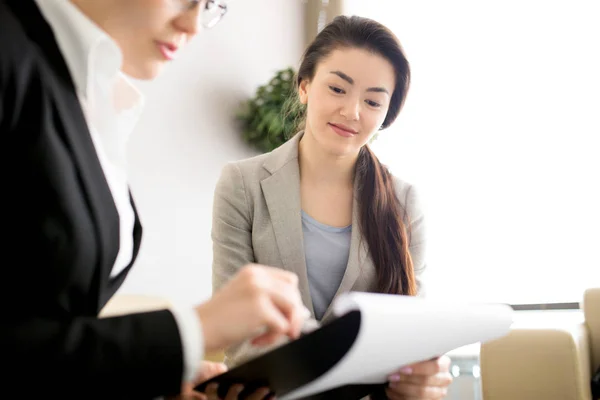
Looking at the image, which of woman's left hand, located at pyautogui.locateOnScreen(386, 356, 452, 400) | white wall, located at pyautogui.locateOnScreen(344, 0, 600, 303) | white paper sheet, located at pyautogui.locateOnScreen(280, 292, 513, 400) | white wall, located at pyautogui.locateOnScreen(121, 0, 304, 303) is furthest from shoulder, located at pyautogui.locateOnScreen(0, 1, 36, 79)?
white wall, located at pyautogui.locateOnScreen(344, 0, 600, 303)

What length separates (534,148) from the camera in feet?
11.4

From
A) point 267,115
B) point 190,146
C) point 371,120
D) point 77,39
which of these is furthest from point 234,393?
point 267,115

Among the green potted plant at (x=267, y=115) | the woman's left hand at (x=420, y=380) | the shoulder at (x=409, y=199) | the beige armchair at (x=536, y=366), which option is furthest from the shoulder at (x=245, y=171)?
the green potted plant at (x=267, y=115)

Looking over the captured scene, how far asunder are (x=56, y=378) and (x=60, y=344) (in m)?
0.03

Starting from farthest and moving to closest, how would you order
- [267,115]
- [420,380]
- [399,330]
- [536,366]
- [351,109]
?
[267,115] < [536,366] < [351,109] < [420,380] < [399,330]

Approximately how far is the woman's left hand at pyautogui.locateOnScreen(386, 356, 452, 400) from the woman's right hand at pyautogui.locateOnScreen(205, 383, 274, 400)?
321 millimetres

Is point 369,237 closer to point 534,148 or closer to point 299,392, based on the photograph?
point 299,392

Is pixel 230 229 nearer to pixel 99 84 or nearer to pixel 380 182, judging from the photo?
pixel 380 182

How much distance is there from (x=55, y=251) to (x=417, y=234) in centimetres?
127

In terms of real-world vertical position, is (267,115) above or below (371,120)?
above

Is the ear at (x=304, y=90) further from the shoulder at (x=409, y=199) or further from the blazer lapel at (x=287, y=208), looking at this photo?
the shoulder at (x=409, y=199)

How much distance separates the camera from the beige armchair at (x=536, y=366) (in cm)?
197

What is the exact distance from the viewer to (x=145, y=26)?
0.73 meters

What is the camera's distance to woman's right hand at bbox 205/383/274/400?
2.43ft
